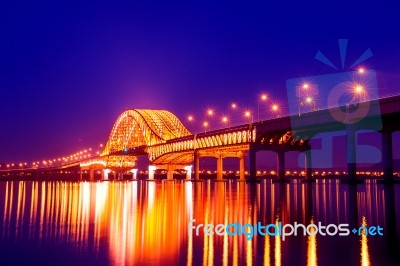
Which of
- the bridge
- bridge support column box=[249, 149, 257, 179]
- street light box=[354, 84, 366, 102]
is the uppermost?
street light box=[354, 84, 366, 102]

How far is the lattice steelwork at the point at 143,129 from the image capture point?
162 metres

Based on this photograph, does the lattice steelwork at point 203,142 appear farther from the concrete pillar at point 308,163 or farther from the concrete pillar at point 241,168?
the concrete pillar at point 308,163

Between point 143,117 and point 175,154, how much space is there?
28930mm

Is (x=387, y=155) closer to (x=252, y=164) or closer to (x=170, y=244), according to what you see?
(x=252, y=164)

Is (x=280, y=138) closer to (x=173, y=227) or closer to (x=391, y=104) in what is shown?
(x=391, y=104)

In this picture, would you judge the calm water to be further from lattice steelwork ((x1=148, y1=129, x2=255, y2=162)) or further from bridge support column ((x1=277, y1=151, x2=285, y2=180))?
bridge support column ((x1=277, y1=151, x2=285, y2=180))

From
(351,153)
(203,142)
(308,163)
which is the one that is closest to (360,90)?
(351,153)

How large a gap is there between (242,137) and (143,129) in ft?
235

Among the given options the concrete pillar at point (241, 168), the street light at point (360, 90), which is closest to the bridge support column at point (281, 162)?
the concrete pillar at point (241, 168)

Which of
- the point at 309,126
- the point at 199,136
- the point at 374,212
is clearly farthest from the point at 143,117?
the point at 374,212

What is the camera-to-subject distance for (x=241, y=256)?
49.9 ft

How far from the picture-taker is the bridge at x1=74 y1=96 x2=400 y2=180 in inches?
2966

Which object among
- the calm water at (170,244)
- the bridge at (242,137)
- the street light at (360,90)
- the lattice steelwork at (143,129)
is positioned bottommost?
the calm water at (170,244)

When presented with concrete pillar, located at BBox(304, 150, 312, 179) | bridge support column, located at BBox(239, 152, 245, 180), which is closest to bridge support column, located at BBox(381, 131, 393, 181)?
concrete pillar, located at BBox(304, 150, 312, 179)
